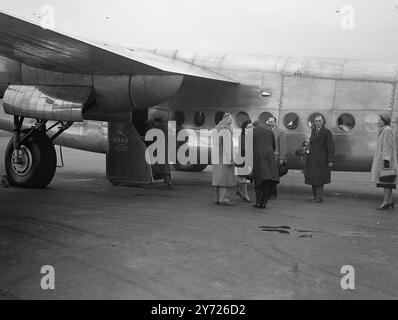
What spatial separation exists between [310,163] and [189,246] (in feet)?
14.7

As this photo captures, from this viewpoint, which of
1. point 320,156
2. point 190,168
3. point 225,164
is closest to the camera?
point 225,164

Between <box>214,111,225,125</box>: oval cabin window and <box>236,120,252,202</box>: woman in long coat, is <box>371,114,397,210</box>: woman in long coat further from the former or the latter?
<box>214,111,225,125</box>: oval cabin window

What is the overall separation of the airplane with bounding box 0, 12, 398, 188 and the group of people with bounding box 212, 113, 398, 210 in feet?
2.28

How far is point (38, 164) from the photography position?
11.1 meters

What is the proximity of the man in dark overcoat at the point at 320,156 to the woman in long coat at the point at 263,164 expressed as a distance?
3.34ft

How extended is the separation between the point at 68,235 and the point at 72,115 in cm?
365

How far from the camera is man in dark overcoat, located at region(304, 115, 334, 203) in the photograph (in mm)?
9953

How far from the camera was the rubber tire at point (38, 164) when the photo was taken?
11062mm

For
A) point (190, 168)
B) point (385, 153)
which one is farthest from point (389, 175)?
point (190, 168)

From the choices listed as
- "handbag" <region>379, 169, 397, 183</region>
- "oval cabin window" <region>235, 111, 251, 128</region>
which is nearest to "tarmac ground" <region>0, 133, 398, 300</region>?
"handbag" <region>379, 169, 397, 183</region>

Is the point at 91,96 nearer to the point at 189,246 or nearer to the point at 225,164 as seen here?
the point at 225,164

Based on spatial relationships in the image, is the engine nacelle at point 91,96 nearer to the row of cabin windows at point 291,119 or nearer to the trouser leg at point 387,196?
the row of cabin windows at point 291,119

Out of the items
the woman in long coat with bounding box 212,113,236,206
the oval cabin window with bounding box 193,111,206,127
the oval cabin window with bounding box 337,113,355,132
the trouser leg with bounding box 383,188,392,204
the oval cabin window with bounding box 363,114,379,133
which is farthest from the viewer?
the oval cabin window with bounding box 193,111,206,127
